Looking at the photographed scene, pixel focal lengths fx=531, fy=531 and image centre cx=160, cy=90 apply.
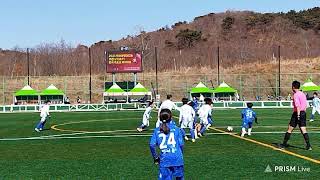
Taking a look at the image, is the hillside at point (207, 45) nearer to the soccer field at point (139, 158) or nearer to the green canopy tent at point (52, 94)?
the green canopy tent at point (52, 94)

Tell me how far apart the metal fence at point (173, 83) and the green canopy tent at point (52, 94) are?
6.27m

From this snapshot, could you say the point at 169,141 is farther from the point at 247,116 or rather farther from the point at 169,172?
the point at 247,116

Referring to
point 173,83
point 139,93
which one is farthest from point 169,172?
point 173,83

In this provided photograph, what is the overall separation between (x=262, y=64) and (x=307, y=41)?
4999 cm

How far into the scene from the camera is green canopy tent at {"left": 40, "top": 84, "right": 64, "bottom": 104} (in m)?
65.4

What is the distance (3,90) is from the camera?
75625 mm

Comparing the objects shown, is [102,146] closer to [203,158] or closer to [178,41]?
[203,158]

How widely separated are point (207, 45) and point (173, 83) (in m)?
58.4

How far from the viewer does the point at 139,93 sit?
69062 mm

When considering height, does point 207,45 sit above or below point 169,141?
above

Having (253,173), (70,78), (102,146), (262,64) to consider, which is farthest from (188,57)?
(253,173)

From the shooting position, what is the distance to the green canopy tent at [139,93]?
64.5 meters

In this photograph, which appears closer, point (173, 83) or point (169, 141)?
point (169, 141)

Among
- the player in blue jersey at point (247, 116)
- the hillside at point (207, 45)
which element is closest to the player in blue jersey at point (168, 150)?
the player in blue jersey at point (247, 116)
